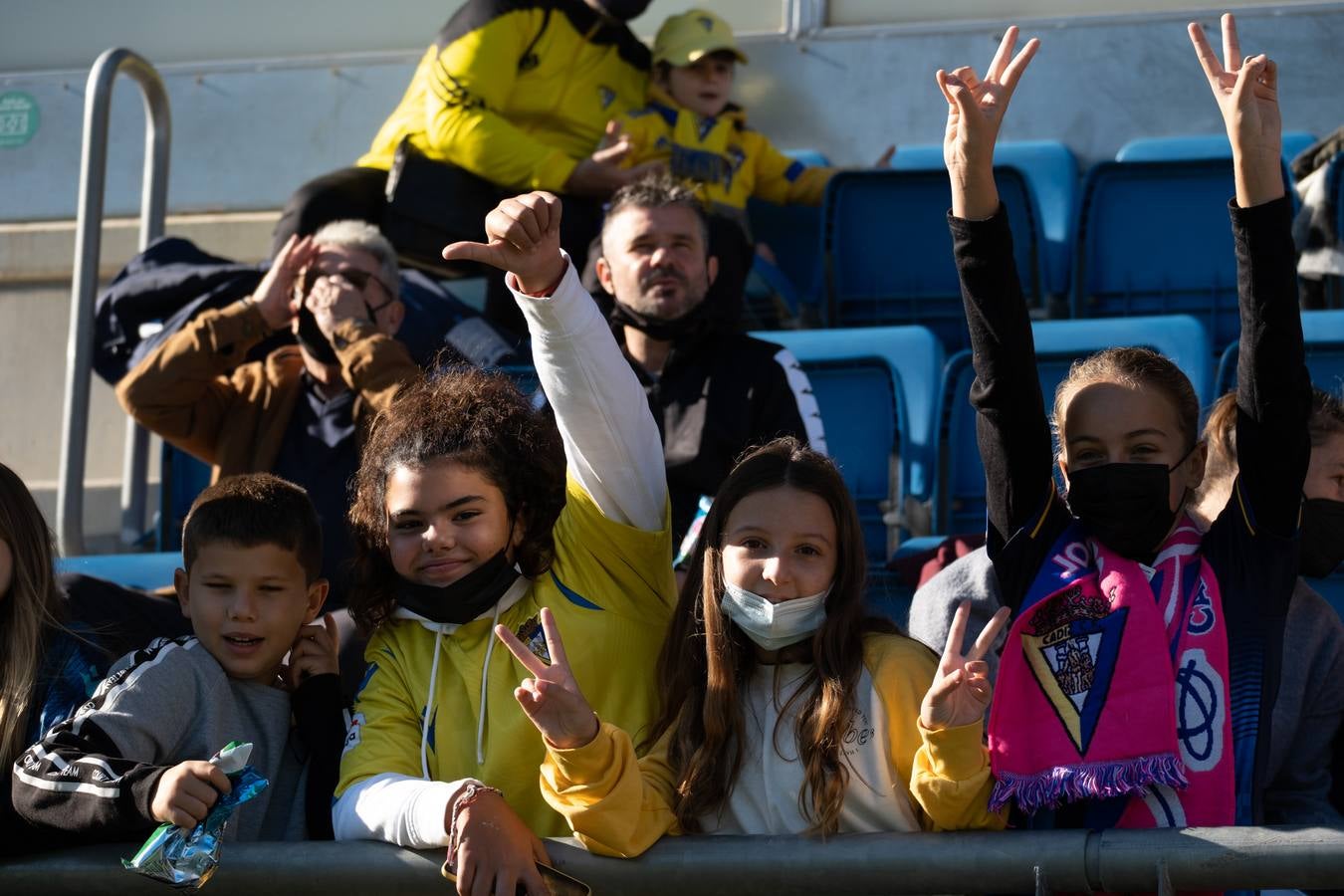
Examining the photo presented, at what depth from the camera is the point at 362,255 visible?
375 centimetres

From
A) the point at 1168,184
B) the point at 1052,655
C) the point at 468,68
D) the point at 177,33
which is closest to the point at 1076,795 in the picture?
the point at 1052,655

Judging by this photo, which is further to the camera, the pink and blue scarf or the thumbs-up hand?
the thumbs-up hand

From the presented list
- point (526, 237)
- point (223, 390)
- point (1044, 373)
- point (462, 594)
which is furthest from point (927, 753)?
point (223, 390)

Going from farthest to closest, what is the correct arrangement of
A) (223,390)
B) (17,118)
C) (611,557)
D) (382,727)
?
(17,118) < (223,390) < (611,557) < (382,727)

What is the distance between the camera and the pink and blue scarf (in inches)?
84.0

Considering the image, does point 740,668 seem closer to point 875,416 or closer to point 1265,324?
point 1265,324

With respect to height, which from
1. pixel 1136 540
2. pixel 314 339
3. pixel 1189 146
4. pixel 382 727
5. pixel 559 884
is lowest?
pixel 559 884

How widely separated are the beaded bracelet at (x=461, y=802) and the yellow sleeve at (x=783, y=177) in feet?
10.5

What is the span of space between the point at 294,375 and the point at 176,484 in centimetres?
50

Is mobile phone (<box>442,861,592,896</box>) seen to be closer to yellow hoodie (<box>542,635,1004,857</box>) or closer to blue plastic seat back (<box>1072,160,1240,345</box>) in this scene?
yellow hoodie (<box>542,635,1004,857</box>)

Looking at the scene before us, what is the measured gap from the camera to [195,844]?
1.97 meters

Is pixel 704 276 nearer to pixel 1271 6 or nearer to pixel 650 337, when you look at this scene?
pixel 650 337

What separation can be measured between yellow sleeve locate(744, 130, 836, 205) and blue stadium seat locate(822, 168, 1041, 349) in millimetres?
341

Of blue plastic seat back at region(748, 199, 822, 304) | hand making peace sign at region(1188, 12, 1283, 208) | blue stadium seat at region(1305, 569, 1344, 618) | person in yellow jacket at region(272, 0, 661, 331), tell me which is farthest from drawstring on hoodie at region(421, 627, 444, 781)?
blue plastic seat back at region(748, 199, 822, 304)
